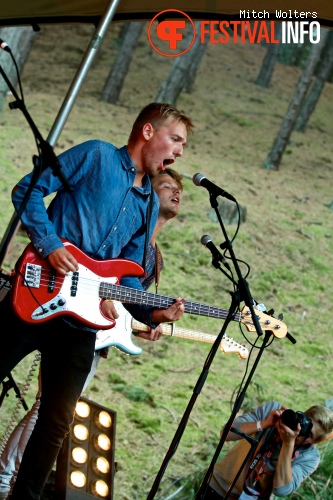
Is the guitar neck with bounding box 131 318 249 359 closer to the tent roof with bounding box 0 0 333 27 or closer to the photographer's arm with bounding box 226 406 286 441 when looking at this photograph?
the photographer's arm with bounding box 226 406 286 441

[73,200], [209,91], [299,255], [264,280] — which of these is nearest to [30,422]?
[73,200]

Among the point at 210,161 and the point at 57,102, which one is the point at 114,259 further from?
the point at 57,102

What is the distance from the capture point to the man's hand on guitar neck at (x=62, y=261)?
3332mm

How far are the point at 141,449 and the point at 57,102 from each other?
11.6 metres

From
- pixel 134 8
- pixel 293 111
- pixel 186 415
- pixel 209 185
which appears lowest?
pixel 186 415

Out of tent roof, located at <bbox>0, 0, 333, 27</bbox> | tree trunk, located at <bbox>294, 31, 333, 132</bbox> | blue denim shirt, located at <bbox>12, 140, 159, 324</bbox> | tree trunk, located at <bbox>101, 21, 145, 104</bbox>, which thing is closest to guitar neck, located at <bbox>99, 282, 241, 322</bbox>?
blue denim shirt, located at <bbox>12, 140, 159, 324</bbox>

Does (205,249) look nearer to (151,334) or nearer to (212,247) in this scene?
(151,334)

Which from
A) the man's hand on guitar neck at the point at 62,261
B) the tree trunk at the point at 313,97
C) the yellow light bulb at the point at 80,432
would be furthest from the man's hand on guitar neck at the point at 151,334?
the tree trunk at the point at 313,97

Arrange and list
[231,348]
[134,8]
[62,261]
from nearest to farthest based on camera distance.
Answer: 1. [62,261]
2. [134,8]
3. [231,348]

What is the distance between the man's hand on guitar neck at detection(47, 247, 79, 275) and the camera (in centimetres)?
333

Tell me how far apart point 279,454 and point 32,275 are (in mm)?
2099

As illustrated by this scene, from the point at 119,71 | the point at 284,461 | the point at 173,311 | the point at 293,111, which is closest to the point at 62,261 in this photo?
the point at 173,311

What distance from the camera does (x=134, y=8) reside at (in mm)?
4684

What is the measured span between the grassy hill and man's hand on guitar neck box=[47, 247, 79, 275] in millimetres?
857
